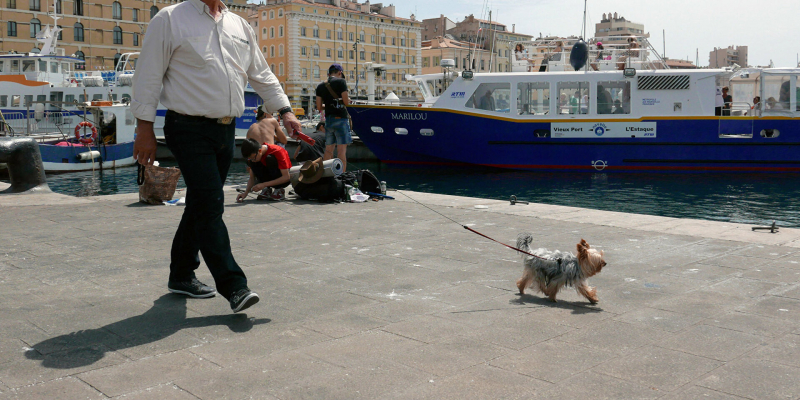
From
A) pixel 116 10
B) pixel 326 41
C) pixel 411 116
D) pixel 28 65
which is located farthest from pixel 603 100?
pixel 326 41

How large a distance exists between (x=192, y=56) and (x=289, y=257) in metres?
2.07

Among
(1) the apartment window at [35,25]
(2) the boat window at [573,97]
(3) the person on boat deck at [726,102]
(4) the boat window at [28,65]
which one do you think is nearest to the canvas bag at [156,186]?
(2) the boat window at [573,97]

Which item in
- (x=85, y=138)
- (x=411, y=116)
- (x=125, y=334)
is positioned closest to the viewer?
(x=125, y=334)

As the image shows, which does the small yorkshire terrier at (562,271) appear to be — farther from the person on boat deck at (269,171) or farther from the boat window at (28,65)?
the boat window at (28,65)

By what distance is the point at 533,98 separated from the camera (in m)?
19.8

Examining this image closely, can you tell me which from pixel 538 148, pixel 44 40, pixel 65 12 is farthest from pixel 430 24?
pixel 538 148

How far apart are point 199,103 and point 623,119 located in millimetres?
17521

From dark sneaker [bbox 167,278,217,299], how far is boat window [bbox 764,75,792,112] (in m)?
19.2

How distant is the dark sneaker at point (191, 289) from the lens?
408 centimetres

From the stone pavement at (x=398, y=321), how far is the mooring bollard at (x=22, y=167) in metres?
3.74

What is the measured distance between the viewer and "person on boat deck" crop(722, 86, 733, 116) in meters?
19.6

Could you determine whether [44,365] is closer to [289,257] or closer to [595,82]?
[289,257]

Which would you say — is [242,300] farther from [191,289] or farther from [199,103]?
[199,103]

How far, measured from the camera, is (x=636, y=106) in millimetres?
19484
